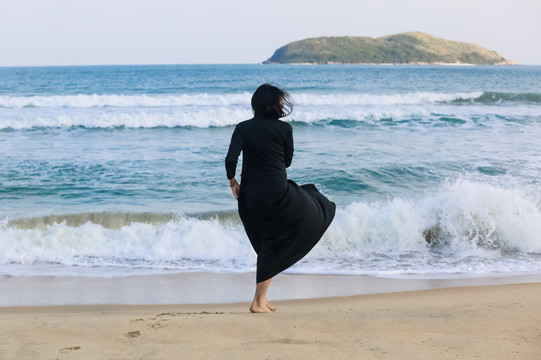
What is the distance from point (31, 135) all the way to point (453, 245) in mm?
13371

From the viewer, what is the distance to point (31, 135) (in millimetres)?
16562

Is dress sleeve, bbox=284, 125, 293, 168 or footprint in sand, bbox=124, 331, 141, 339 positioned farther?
dress sleeve, bbox=284, 125, 293, 168

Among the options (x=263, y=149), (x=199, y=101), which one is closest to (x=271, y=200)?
(x=263, y=149)

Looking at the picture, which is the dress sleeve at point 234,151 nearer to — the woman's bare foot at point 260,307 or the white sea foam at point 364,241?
the woman's bare foot at point 260,307

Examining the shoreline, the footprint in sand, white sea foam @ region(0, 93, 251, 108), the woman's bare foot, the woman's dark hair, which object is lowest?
the shoreline

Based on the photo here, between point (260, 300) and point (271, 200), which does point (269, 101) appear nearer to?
point (271, 200)

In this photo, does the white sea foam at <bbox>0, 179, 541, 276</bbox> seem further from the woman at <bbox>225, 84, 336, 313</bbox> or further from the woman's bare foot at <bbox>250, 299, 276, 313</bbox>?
the woman at <bbox>225, 84, 336, 313</bbox>

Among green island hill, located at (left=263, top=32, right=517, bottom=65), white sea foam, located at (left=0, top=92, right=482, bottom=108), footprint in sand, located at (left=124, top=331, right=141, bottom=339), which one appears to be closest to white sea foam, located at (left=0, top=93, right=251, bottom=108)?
white sea foam, located at (left=0, top=92, right=482, bottom=108)

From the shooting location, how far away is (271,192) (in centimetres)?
406

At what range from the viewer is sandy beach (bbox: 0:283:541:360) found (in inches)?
125

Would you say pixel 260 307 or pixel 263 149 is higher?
pixel 263 149

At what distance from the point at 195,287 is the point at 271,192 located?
2039 millimetres

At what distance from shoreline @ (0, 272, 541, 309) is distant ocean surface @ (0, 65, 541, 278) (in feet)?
0.88

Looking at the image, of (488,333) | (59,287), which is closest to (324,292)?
(488,333)
